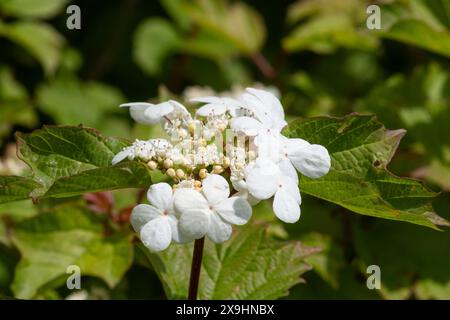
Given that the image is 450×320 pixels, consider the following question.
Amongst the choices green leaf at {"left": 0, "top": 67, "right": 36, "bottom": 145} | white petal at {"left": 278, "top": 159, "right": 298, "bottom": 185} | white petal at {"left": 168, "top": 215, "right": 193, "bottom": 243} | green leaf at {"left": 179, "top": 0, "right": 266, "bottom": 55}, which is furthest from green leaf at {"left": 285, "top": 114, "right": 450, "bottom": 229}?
green leaf at {"left": 0, "top": 67, "right": 36, "bottom": 145}

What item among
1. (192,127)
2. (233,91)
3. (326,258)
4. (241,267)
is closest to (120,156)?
(192,127)

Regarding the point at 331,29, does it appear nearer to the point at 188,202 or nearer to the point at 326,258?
the point at 326,258

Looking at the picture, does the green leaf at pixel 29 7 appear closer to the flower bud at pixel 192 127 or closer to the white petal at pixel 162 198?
the flower bud at pixel 192 127

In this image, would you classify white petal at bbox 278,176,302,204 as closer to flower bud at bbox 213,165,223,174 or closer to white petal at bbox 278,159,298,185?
white petal at bbox 278,159,298,185

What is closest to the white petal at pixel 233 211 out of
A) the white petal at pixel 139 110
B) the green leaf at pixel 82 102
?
the white petal at pixel 139 110

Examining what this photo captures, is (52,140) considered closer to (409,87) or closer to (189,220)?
(189,220)

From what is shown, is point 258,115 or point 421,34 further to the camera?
point 421,34
